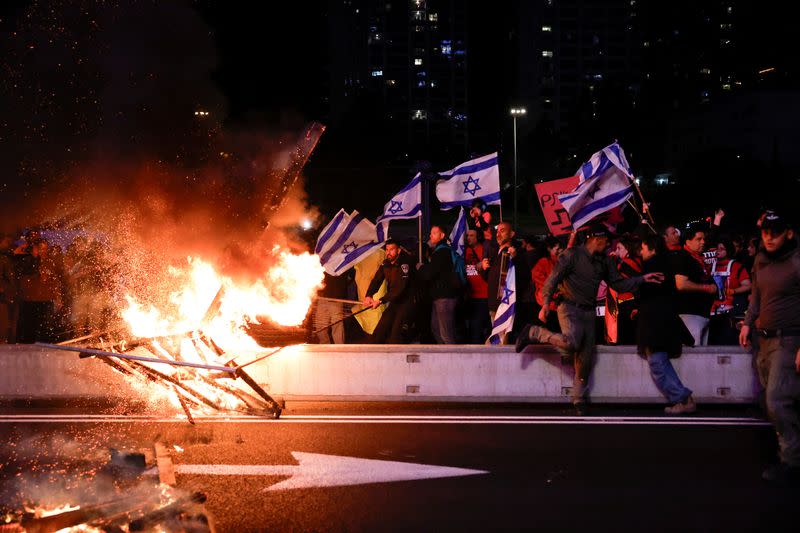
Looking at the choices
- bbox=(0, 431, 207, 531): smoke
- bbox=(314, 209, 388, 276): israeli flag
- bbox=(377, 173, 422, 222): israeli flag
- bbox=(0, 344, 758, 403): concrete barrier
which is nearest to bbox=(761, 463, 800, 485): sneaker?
bbox=(0, 344, 758, 403): concrete barrier

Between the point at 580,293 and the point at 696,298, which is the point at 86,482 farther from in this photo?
the point at 696,298

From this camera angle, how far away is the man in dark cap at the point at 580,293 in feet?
28.5

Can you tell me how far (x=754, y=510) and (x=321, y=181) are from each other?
47.1 m

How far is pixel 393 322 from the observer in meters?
11.6

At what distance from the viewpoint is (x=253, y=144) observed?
1024cm

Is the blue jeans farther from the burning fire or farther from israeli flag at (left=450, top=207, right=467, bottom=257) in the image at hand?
israeli flag at (left=450, top=207, right=467, bottom=257)

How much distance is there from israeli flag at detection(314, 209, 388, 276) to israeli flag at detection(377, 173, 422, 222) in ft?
1.63

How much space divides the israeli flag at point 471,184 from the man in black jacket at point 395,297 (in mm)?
2467

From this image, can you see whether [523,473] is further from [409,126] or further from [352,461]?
[409,126]

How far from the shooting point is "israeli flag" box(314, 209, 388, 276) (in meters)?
12.9

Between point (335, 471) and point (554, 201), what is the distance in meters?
7.06

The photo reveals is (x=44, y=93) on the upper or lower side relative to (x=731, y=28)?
lower

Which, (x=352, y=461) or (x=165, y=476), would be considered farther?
(x=352, y=461)

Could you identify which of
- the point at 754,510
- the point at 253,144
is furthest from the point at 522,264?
the point at 754,510
